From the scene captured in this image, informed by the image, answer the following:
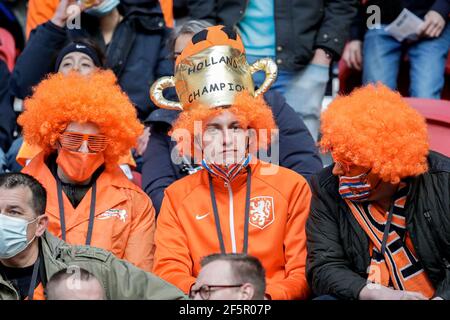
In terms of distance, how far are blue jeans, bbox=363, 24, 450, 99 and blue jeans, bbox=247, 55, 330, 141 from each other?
0.39 metres

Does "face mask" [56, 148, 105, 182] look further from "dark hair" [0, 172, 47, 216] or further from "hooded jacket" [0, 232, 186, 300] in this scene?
"hooded jacket" [0, 232, 186, 300]

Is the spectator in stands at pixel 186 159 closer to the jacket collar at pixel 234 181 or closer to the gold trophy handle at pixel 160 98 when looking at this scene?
the gold trophy handle at pixel 160 98

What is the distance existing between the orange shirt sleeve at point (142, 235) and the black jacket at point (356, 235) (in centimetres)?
96

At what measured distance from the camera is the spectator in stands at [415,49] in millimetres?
6457

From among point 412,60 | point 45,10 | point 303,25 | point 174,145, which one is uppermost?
point 45,10

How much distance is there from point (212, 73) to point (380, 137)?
116 cm

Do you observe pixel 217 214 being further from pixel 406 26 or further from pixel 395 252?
pixel 406 26

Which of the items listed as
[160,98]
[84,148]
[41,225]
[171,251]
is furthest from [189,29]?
[41,225]

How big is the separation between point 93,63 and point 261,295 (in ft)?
9.63

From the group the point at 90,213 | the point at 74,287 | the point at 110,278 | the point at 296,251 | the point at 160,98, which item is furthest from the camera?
the point at 160,98

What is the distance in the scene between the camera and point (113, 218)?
5125 mm

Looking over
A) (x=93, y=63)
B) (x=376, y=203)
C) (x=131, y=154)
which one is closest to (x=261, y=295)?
(x=376, y=203)

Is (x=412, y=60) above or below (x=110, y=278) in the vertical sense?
above
